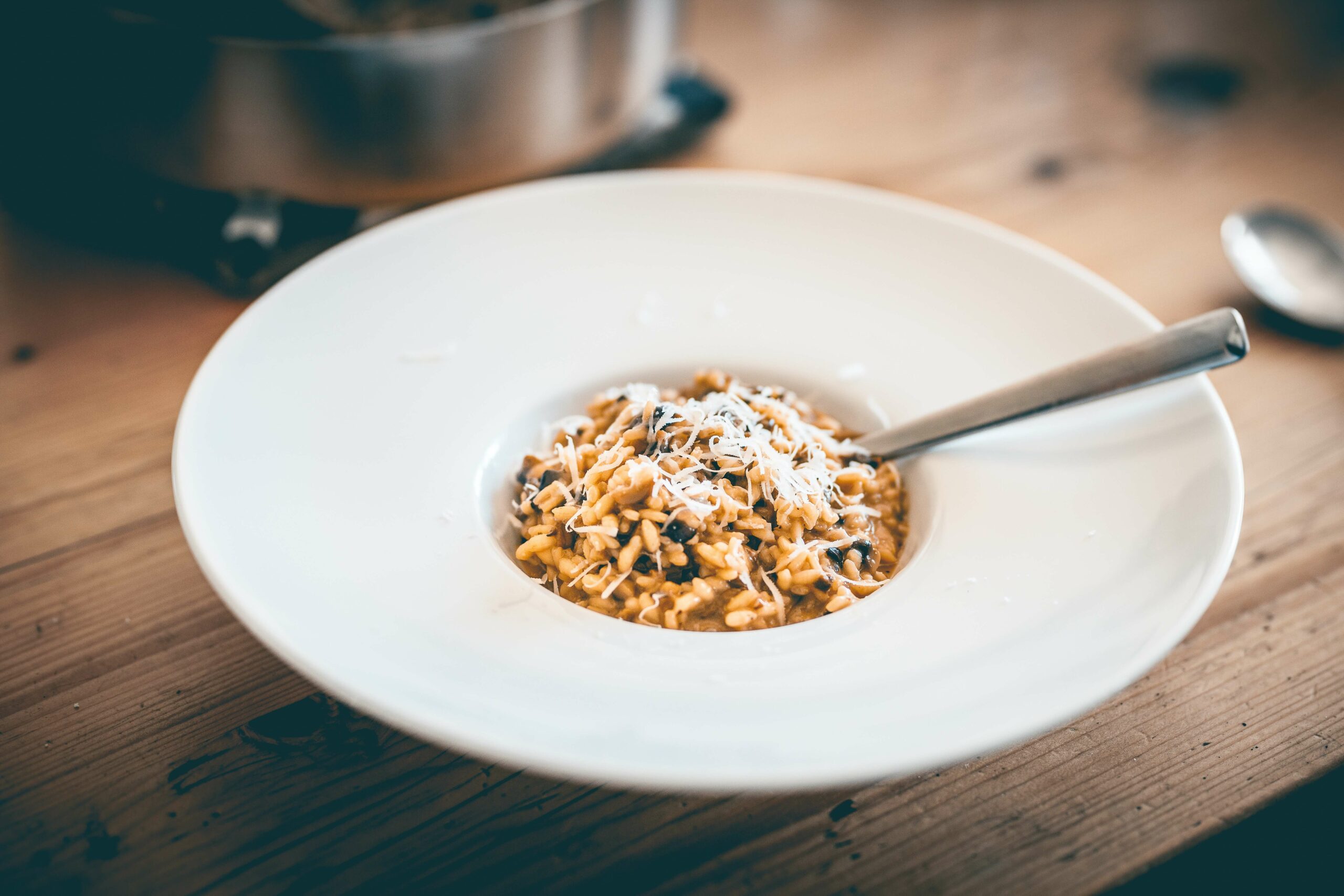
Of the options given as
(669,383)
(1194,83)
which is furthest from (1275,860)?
(1194,83)

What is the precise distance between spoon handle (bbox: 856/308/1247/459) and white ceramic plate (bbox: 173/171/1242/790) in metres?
0.03

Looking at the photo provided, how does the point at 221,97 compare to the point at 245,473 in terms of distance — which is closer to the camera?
the point at 245,473

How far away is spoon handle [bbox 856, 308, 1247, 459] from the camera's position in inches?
36.6

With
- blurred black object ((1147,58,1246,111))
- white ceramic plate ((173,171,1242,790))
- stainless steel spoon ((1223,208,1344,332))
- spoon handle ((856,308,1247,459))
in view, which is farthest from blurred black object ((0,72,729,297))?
blurred black object ((1147,58,1246,111))

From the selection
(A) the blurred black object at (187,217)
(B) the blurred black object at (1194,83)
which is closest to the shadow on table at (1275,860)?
(A) the blurred black object at (187,217)

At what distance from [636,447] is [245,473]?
42 centimetres

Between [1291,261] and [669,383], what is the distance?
45.6 inches

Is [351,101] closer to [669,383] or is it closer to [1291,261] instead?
[669,383]

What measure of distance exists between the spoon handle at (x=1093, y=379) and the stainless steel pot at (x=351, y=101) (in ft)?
2.41

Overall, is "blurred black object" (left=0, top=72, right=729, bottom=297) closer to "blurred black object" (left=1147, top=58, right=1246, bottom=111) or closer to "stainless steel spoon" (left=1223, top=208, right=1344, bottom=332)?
"stainless steel spoon" (left=1223, top=208, right=1344, bottom=332)

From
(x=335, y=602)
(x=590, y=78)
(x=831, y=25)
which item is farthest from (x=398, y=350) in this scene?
(x=831, y=25)

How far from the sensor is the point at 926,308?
125 cm

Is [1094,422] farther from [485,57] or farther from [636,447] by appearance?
[485,57]

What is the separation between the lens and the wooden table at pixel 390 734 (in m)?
0.80
